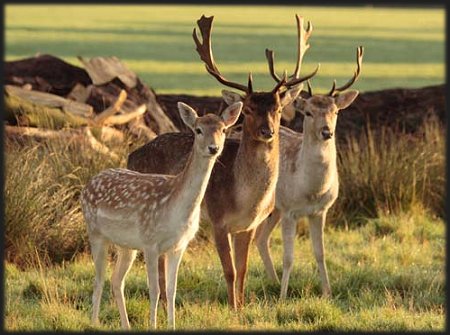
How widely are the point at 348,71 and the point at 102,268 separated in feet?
88.6

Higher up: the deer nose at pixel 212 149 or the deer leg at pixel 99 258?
the deer nose at pixel 212 149

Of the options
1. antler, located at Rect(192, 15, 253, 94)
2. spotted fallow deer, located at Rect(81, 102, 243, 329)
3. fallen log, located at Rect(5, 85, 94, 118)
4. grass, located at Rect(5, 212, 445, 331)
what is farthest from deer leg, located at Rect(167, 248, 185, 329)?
fallen log, located at Rect(5, 85, 94, 118)

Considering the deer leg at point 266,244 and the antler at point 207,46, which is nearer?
the antler at point 207,46

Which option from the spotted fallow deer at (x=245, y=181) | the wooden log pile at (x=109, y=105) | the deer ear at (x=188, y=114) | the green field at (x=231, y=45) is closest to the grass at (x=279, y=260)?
the spotted fallow deer at (x=245, y=181)

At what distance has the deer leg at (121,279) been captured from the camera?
8.91 meters

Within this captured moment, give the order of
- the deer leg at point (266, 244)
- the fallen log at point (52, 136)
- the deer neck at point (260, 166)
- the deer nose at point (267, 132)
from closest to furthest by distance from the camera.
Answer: the deer nose at point (267, 132) < the deer neck at point (260, 166) < the deer leg at point (266, 244) < the fallen log at point (52, 136)

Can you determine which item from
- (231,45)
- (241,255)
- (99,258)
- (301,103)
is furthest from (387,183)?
(231,45)

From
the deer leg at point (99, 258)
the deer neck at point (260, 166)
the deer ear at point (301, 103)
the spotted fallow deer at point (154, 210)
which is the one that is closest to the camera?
the spotted fallow deer at point (154, 210)

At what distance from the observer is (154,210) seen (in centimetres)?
873

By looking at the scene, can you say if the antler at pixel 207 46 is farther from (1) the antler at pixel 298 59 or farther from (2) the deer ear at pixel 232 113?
(2) the deer ear at pixel 232 113

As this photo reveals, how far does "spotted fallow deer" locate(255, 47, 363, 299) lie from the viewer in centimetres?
1059

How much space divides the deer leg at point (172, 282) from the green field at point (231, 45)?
61.2 feet

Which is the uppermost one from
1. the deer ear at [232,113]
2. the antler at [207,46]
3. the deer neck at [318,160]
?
the antler at [207,46]

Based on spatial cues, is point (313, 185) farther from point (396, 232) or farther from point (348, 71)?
point (348, 71)
